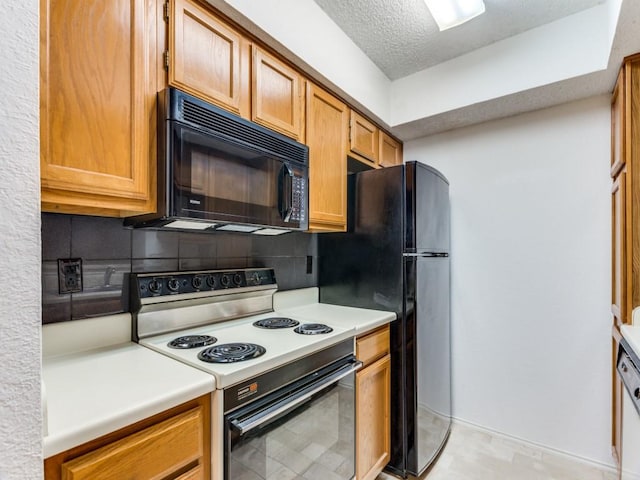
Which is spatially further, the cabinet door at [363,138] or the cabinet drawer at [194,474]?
the cabinet door at [363,138]

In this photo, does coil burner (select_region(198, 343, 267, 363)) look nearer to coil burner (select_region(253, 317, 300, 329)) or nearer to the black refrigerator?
coil burner (select_region(253, 317, 300, 329))

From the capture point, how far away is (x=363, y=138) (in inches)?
85.6

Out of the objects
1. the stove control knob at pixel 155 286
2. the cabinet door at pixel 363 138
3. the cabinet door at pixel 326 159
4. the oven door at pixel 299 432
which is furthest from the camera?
the cabinet door at pixel 363 138

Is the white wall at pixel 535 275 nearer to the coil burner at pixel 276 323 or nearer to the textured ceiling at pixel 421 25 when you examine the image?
the textured ceiling at pixel 421 25

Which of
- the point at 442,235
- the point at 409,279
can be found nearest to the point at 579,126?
the point at 442,235

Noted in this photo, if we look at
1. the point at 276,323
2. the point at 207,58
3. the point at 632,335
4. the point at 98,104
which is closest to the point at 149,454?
the point at 276,323

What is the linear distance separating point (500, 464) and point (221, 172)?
2226mm

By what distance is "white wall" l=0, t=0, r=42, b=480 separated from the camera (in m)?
0.49

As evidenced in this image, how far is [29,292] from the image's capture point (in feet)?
1.70

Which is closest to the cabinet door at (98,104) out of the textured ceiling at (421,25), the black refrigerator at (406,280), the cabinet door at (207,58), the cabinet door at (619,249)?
the cabinet door at (207,58)

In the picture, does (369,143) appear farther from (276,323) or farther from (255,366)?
(255,366)

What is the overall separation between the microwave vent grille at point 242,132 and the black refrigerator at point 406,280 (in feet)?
1.84

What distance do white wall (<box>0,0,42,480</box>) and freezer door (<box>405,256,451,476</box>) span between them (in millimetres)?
1592

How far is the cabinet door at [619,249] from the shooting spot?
5.12 feet
